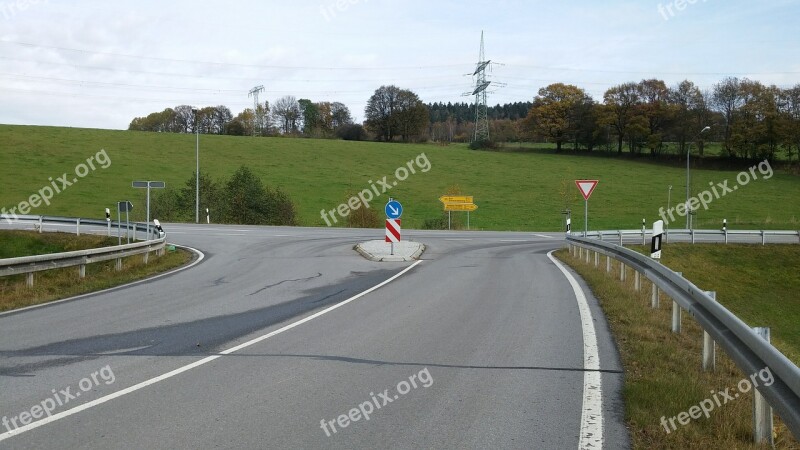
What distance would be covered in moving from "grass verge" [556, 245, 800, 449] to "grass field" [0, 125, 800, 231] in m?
38.6

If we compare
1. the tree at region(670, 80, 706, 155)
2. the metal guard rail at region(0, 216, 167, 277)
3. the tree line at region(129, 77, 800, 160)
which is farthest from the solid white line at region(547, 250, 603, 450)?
the tree at region(670, 80, 706, 155)

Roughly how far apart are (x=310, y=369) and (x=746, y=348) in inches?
162

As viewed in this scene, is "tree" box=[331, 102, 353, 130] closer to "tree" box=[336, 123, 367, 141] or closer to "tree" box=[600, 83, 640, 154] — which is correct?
"tree" box=[336, 123, 367, 141]

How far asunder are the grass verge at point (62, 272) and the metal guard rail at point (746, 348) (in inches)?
438

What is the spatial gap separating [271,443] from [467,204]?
44.8m

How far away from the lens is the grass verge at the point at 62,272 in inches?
538

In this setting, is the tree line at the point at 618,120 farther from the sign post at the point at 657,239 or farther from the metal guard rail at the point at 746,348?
the metal guard rail at the point at 746,348

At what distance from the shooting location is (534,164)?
273ft

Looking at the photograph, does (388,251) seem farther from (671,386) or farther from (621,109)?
(621,109)

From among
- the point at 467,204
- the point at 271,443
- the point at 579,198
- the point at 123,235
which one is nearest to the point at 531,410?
the point at 271,443

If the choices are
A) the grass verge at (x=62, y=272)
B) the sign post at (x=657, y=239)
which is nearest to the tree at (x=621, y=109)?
the grass verge at (x=62, y=272)

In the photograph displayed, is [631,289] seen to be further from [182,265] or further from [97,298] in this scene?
[182,265]

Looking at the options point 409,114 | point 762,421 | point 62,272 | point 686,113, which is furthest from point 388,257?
point 409,114

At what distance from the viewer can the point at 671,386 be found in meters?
6.18
